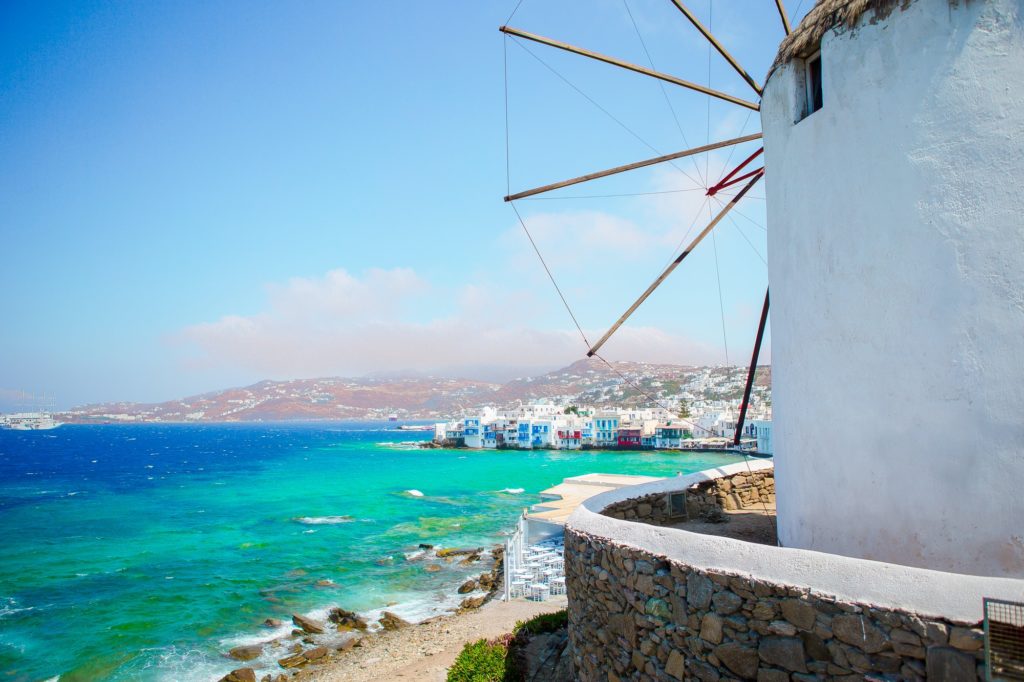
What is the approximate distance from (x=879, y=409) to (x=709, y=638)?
6.48 ft

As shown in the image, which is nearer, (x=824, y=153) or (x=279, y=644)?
(x=824, y=153)

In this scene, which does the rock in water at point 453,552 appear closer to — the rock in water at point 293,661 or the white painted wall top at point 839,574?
the rock in water at point 293,661

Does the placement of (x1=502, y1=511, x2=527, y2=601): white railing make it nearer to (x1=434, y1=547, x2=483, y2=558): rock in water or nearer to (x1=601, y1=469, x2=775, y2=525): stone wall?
(x1=434, y1=547, x2=483, y2=558): rock in water

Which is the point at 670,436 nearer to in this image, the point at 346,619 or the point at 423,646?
the point at 346,619

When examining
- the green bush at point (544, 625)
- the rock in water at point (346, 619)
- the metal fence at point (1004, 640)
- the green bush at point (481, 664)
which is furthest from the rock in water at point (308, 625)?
the metal fence at point (1004, 640)

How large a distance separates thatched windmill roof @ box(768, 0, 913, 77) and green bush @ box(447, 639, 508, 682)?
9.40 metres

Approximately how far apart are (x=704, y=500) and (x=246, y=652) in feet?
46.3


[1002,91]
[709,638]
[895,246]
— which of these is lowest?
[709,638]

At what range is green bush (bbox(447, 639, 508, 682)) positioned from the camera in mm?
10016

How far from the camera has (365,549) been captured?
28.3m

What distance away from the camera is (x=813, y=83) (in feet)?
16.8

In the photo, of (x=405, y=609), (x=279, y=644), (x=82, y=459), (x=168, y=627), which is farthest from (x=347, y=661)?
(x=82, y=459)

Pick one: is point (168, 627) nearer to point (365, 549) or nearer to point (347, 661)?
point (347, 661)

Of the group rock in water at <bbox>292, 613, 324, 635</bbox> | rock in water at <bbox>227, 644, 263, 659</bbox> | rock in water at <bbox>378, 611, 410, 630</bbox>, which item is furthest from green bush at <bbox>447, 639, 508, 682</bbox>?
rock in water at <bbox>292, 613, 324, 635</bbox>
